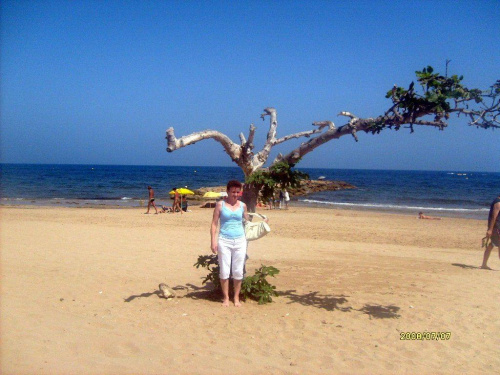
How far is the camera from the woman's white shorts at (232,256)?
586 cm

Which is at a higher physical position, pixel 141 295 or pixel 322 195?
pixel 322 195

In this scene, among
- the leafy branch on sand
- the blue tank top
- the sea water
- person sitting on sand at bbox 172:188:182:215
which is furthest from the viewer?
the sea water

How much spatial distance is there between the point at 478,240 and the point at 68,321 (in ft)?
48.4

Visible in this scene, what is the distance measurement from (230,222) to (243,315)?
1.24m

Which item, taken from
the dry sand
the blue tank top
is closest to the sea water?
the dry sand

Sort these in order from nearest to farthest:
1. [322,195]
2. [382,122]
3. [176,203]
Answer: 1. [382,122]
2. [176,203]
3. [322,195]

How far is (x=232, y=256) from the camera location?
595 cm

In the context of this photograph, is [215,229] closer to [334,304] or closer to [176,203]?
[334,304]

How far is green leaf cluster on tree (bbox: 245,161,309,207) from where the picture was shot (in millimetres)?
6156

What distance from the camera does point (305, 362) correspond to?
14.5ft

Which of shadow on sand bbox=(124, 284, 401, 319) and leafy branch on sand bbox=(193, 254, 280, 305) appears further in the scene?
leafy branch on sand bbox=(193, 254, 280, 305)

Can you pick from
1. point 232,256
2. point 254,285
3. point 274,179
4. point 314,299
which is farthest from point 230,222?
point 314,299

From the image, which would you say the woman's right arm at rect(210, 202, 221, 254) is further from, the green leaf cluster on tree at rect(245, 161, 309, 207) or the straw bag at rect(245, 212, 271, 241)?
the green leaf cluster on tree at rect(245, 161, 309, 207)

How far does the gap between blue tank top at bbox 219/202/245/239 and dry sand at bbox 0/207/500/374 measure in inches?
41.7
